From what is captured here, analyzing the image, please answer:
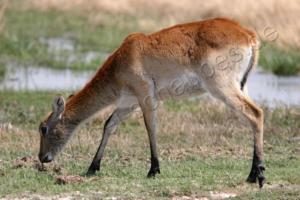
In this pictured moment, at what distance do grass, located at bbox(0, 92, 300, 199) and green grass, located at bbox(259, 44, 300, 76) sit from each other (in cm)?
482

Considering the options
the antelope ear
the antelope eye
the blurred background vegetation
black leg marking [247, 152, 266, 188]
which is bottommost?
black leg marking [247, 152, 266, 188]

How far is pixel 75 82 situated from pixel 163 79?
7.86 meters

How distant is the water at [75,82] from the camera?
55.6ft

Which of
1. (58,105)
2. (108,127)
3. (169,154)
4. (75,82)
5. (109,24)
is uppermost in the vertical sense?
(109,24)

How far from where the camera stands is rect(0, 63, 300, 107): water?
1695cm

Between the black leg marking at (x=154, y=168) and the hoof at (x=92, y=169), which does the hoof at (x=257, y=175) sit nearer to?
the black leg marking at (x=154, y=168)

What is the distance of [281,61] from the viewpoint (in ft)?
65.1

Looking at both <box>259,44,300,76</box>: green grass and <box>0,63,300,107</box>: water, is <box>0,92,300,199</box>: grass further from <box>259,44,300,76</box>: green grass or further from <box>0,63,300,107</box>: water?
<box>259,44,300,76</box>: green grass

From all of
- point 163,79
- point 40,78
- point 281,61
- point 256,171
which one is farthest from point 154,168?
point 281,61

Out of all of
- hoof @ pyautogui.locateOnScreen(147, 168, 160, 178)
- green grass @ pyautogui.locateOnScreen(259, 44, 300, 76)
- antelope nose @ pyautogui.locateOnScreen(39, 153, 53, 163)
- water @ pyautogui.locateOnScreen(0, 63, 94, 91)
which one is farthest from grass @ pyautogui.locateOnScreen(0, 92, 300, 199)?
green grass @ pyautogui.locateOnScreen(259, 44, 300, 76)

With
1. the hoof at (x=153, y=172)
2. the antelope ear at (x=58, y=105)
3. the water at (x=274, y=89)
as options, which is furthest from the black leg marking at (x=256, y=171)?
the water at (x=274, y=89)

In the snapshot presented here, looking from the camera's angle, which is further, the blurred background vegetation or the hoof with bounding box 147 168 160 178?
the blurred background vegetation

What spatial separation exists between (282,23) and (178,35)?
12.3m

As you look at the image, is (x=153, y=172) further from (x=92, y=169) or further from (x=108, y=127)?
(x=108, y=127)
